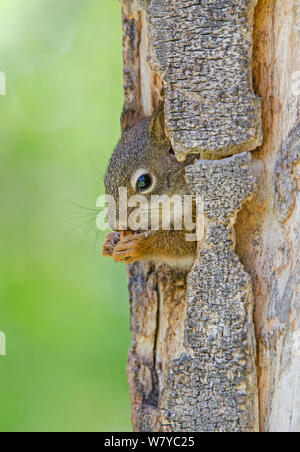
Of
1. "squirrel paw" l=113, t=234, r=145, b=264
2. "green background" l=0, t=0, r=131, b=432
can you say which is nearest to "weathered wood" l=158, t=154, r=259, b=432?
"squirrel paw" l=113, t=234, r=145, b=264

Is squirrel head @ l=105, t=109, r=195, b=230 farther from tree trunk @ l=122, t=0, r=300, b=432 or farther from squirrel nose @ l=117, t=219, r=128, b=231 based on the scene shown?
tree trunk @ l=122, t=0, r=300, b=432

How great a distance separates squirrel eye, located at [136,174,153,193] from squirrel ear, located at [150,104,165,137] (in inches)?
5.3

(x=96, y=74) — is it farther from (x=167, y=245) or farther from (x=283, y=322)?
(x=283, y=322)

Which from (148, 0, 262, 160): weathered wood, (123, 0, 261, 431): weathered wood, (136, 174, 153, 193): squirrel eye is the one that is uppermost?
(148, 0, 262, 160): weathered wood

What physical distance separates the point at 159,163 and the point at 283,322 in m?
0.71

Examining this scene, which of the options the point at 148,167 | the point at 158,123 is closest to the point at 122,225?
the point at 148,167

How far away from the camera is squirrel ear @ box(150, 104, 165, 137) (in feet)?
5.96

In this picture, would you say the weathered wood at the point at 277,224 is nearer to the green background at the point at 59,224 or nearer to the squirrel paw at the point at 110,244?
the squirrel paw at the point at 110,244

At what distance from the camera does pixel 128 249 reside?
184 cm

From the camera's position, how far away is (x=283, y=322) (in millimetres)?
1399

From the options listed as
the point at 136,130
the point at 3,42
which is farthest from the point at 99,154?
the point at 136,130

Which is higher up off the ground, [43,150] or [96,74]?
[96,74]

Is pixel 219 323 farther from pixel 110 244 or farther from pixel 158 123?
pixel 158 123
